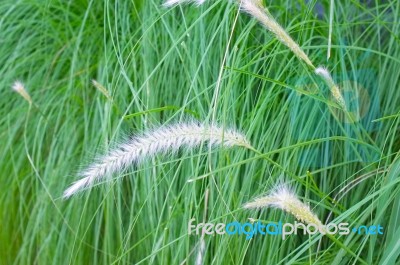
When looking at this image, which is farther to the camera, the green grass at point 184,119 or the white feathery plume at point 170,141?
the green grass at point 184,119

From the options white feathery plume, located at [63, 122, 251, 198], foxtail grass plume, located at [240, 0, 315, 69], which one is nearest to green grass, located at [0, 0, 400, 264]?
white feathery plume, located at [63, 122, 251, 198]

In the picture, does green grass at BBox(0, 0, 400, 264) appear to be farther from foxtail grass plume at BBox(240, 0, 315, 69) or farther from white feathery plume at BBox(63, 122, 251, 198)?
foxtail grass plume at BBox(240, 0, 315, 69)

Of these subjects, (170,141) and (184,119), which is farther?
(184,119)

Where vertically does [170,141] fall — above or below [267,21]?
below

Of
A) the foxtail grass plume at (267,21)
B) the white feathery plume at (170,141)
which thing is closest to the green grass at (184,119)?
the white feathery plume at (170,141)

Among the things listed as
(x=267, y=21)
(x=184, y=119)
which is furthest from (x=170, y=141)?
(x=184, y=119)

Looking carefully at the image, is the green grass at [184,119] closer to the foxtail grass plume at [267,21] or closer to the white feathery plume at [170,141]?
the white feathery plume at [170,141]

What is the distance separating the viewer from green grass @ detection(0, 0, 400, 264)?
142 cm

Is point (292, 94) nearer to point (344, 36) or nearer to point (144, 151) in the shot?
point (344, 36)

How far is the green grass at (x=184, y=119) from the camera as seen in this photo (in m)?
1.42

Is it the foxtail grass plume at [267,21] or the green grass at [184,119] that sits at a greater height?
the foxtail grass plume at [267,21]

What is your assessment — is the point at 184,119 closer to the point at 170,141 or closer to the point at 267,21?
the point at 170,141

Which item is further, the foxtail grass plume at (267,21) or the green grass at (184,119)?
the green grass at (184,119)

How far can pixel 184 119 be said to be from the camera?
64.7 inches
